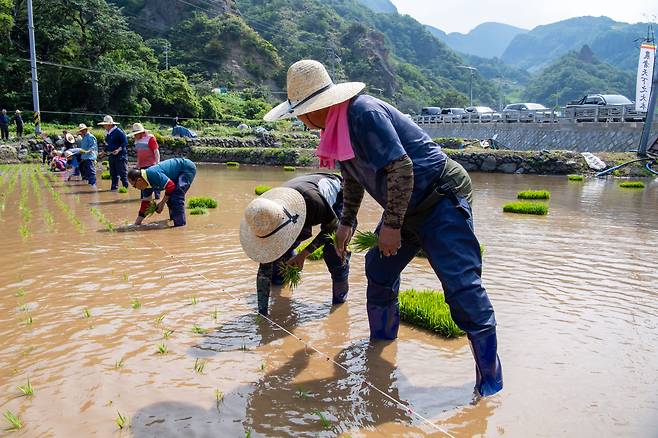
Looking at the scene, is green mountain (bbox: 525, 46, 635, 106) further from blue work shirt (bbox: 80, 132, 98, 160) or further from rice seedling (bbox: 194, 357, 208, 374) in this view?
rice seedling (bbox: 194, 357, 208, 374)

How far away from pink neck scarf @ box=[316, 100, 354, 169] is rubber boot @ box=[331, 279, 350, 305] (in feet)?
5.77

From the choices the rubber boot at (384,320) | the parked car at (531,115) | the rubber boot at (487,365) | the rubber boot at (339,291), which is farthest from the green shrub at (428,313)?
the parked car at (531,115)

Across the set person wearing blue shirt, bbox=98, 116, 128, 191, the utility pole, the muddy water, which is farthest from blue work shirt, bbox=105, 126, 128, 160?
the utility pole

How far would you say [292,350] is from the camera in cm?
359

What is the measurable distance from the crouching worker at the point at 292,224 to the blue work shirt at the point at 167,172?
11.6 feet

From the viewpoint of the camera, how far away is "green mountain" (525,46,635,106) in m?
107

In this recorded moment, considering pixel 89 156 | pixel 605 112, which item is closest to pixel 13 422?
pixel 89 156

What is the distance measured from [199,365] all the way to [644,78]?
88.4 feet

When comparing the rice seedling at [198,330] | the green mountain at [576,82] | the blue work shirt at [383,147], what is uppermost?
the green mountain at [576,82]

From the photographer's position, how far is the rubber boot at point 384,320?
3.59 metres

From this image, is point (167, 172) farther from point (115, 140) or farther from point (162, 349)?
point (162, 349)

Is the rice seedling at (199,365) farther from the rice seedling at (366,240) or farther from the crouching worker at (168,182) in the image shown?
the crouching worker at (168,182)

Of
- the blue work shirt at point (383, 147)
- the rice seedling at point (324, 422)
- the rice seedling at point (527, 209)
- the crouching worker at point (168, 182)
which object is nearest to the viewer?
the rice seedling at point (324, 422)

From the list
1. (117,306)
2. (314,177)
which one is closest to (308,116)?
(314,177)
